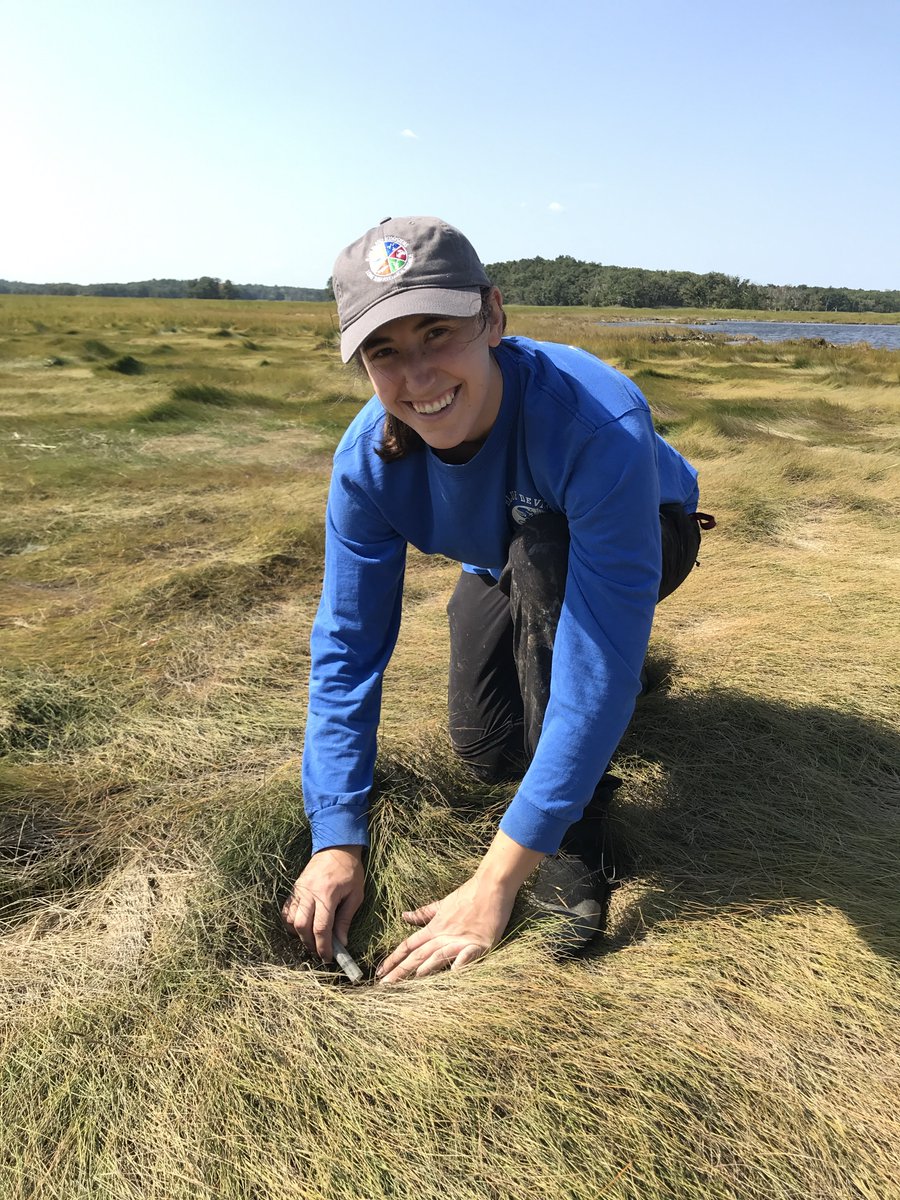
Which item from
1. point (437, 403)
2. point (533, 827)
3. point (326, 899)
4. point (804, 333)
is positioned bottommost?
point (326, 899)

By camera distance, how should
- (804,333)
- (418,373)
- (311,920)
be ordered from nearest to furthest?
(418,373), (311,920), (804,333)

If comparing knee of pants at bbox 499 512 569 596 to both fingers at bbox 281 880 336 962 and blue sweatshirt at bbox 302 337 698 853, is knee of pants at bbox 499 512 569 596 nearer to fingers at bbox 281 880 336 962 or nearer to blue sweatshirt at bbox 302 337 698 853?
blue sweatshirt at bbox 302 337 698 853

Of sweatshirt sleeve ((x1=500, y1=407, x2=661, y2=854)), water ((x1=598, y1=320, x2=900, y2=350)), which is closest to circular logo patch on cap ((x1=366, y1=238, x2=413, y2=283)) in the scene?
sweatshirt sleeve ((x1=500, y1=407, x2=661, y2=854))

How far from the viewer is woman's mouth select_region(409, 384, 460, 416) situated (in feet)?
5.17

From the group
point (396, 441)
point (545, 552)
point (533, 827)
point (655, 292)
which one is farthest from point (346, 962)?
point (655, 292)

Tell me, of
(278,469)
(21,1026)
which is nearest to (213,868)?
(21,1026)

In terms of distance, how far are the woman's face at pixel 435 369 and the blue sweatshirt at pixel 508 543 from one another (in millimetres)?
132

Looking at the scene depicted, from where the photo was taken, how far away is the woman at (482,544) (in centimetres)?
154

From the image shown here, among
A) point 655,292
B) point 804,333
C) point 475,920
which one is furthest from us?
point 655,292

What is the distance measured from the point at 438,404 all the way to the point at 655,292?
320 feet

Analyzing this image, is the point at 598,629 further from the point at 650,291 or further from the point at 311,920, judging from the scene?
the point at 650,291

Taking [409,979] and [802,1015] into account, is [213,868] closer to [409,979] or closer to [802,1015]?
[409,979]

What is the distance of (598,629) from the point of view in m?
1.63

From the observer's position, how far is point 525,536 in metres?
1.86
